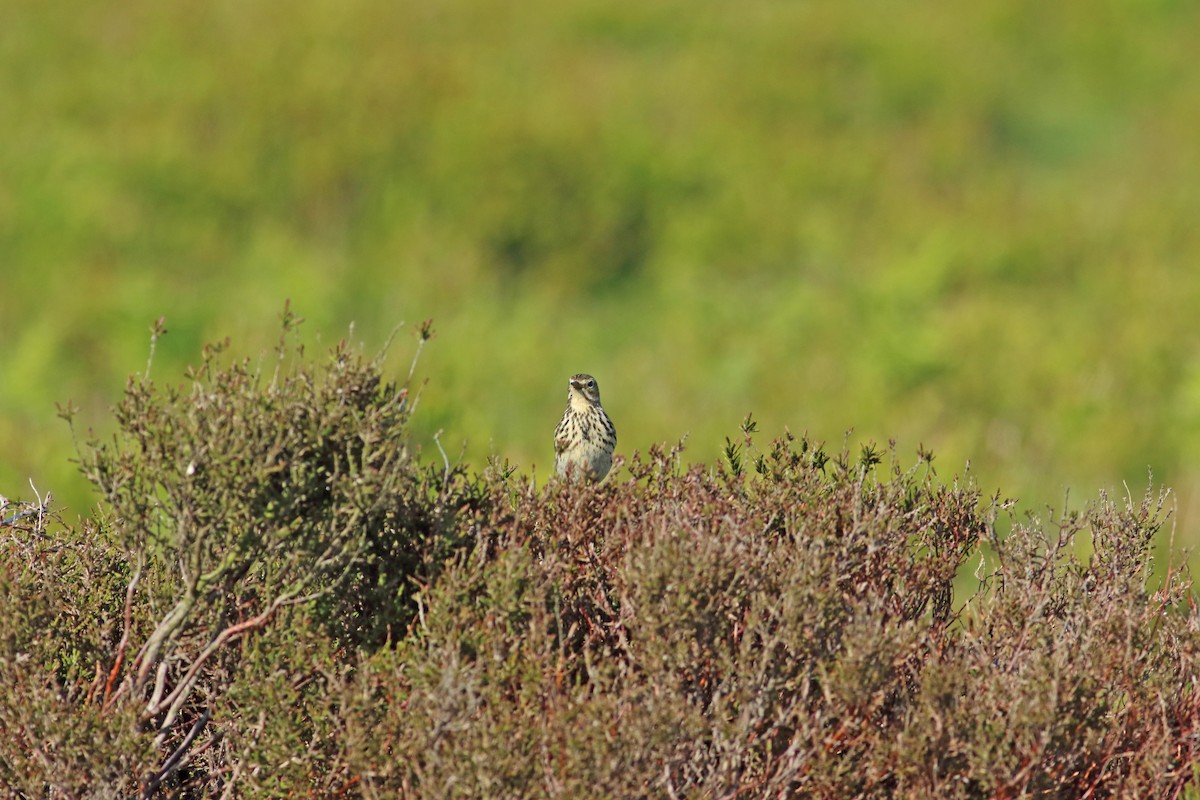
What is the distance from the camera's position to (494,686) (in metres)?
4.20

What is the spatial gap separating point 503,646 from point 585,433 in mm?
2176

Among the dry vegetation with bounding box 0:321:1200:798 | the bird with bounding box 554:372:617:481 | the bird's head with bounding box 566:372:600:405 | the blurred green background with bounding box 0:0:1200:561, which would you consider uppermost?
the blurred green background with bounding box 0:0:1200:561

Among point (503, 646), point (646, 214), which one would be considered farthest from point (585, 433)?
point (646, 214)

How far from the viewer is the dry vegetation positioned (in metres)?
4.16

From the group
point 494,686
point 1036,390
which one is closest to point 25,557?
point 494,686

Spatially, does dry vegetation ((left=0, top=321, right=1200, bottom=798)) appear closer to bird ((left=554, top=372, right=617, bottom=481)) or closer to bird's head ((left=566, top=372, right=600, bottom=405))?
bird ((left=554, top=372, right=617, bottom=481))

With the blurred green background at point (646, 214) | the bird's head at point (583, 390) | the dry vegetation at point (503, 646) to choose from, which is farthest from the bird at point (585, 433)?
the blurred green background at point (646, 214)

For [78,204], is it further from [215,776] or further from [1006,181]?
[215,776]

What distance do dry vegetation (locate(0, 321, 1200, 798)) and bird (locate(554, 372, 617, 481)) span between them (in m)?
1.45

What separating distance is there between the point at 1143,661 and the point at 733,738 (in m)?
1.42

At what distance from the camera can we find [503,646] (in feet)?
14.3

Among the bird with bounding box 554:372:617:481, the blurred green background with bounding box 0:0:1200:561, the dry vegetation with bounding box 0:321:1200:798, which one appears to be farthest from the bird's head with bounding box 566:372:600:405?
the blurred green background with bounding box 0:0:1200:561

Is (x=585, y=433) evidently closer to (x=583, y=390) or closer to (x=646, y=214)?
(x=583, y=390)

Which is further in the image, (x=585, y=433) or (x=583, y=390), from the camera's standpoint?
(x=583, y=390)
